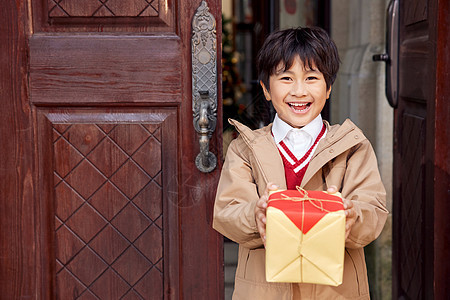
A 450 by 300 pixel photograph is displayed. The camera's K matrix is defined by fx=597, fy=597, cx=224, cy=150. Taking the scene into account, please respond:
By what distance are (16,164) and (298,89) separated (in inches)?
47.0

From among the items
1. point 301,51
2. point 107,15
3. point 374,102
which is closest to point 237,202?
point 301,51

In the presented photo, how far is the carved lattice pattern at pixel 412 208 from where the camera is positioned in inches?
102

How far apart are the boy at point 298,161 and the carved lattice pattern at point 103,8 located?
Result: 600mm

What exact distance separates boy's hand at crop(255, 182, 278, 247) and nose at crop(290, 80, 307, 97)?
1.06 ft

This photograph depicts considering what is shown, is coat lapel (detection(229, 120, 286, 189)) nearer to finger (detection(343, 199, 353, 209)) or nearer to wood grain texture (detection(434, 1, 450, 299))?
finger (detection(343, 199, 353, 209))

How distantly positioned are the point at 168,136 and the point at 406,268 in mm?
1346

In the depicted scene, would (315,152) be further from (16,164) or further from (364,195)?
(16,164)

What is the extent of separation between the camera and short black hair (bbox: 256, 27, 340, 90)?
1.91 metres

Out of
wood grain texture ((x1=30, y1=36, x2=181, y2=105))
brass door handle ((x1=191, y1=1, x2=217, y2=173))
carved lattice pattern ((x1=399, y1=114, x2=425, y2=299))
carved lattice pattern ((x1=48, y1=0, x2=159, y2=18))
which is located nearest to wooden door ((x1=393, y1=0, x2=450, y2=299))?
carved lattice pattern ((x1=399, y1=114, x2=425, y2=299))

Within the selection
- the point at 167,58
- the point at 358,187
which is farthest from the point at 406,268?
the point at 167,58

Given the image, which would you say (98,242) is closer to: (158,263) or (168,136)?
(158,263)

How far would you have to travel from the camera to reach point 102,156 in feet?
7.82

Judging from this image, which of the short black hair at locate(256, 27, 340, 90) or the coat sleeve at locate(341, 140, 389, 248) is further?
the short black hair at locate(256, 27, 340, 90)

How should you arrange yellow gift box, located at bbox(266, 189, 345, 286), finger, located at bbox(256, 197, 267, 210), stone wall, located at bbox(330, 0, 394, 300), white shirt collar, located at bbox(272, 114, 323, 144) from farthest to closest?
1. stone wall, located at bbox(330, 0, 394, 300)
2. white shirt collar, located at bbox(272, 114, 323, 144)
3. finger, located at bbox(256, 197, 267, 210)
4. yellow gift box, located at bbox(266, 189, 345, 286)
